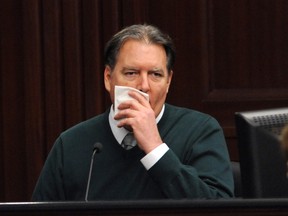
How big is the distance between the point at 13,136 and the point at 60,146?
0.89 m

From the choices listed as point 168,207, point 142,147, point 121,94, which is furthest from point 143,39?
point 168,207

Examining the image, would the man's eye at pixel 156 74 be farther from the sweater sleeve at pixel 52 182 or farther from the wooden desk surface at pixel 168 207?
the wooden desk surface at pixel 168 207

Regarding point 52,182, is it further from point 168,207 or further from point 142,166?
point 168,207

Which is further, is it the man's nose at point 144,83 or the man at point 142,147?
the man's nose at point 144,83

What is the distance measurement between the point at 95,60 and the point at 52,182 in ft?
3.16

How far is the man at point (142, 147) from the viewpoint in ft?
8.63

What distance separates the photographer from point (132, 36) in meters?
2.92

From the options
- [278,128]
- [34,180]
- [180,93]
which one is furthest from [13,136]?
[278,128]

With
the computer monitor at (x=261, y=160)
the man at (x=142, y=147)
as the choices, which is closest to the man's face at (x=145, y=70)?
the man at (x=142, y=147)

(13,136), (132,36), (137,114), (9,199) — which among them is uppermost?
(132,36)

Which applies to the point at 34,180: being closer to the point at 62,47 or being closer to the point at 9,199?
the point at 9,199

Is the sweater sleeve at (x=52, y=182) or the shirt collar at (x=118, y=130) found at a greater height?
the shirt collar at (x=118, y=130)

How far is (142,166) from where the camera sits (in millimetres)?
2771

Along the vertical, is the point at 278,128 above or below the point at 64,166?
above
